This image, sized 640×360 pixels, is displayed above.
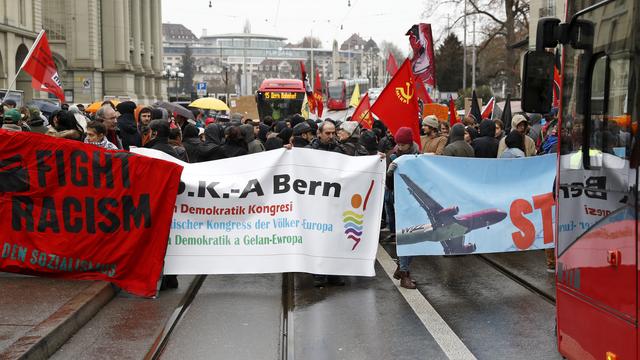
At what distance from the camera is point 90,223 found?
8.32 m

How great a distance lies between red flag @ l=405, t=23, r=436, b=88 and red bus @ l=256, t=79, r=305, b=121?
20.6 meters

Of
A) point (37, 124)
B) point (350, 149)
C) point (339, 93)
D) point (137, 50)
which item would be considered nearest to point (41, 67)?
point (37, 124)

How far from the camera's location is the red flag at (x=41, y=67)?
12.6 metres

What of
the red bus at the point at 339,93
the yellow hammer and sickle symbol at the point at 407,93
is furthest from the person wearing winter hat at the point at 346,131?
the red bus at the point at 339,93

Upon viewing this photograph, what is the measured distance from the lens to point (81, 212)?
8328 mm

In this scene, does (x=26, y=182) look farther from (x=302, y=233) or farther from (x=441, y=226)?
(x=441, y=226)

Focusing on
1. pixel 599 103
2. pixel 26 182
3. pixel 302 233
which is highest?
pixel 599 103

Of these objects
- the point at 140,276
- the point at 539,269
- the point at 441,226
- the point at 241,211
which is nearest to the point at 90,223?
the point at 140,276

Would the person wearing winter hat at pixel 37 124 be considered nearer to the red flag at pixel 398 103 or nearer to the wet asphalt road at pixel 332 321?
the wet asphalt road at pixel 332 321

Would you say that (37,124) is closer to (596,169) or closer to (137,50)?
(596,169)

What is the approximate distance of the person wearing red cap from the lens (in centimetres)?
892

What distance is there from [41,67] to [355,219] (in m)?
6.62

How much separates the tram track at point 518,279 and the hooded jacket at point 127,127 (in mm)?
5270

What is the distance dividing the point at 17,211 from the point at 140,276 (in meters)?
1.38
